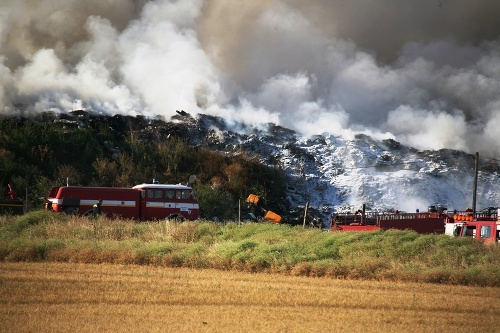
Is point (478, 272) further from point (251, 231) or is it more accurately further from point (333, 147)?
point (333, 147)

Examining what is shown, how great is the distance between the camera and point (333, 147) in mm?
41000

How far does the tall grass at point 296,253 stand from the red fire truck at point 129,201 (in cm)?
625

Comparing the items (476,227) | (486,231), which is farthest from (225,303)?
(476,227)

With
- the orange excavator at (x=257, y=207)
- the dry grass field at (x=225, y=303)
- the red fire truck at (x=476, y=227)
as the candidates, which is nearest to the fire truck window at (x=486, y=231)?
the red fire truck at (x=476, y=227)

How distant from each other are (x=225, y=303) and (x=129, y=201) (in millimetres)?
18614

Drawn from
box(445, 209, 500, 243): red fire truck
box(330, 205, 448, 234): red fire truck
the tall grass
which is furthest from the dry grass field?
box(330, 205, 448, 234): red fire truck

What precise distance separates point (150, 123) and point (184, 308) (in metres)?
28.6

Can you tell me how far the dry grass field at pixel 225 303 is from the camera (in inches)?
436

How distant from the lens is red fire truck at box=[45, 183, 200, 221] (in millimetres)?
29922

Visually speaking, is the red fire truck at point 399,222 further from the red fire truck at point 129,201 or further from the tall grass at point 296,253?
the red fire truck at point 129,201

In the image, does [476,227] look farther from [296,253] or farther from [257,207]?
[257,207]

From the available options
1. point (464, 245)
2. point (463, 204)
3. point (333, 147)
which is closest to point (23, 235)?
point (464, 245)

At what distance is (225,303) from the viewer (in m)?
13.1

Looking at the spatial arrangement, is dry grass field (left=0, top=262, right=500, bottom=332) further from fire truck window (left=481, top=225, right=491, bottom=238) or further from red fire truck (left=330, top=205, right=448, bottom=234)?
red fire truck (left=330, top=205, right=448, bottom=234)
